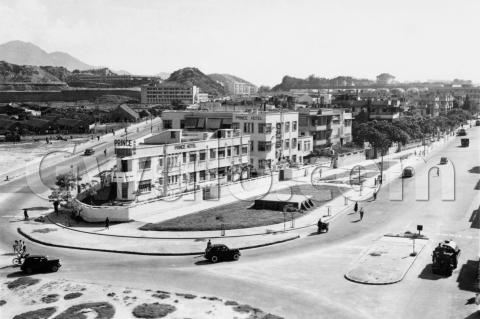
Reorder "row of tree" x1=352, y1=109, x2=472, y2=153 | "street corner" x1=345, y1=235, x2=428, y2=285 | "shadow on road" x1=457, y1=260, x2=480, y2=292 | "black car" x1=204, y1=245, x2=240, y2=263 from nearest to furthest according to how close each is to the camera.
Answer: "shadow on road" x1=457, y1=260, x2=480, y2=292 < "street corner" x1=345, y1=235, x2=428, y2=285 < "black car" x1=204, y1=245, x2=240, y2=263 < "row of tree" x1=352, y1=109, x2=472, y2=153

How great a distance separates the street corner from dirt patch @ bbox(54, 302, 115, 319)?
1517 cm

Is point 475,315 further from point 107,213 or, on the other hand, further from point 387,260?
point 107,213

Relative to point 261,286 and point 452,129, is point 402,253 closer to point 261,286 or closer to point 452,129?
point 261,286

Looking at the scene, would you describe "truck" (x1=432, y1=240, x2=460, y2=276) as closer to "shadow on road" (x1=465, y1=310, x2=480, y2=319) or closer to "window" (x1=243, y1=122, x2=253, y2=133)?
"shadow on road" (x1=465, y1=310, x2=480, y2=319)

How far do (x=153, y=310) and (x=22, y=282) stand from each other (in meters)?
10.4

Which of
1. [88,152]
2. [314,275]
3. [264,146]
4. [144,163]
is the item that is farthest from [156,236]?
[88,152]

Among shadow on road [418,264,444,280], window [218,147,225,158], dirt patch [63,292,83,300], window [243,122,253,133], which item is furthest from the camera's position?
window [243,122,253,133]

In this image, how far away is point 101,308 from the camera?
29.6 metres

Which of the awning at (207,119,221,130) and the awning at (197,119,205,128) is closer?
the awning at (207,119,221,130)

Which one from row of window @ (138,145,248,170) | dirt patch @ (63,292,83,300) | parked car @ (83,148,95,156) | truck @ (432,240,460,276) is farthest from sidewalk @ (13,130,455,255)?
parked car @ (83,148,95,156)

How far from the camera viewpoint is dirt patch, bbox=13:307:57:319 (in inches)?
1128

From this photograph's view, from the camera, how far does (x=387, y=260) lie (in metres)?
38.4

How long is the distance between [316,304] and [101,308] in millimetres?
12018

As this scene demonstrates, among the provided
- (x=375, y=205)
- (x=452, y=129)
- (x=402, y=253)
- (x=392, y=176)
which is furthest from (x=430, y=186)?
(x=452, y=129)
